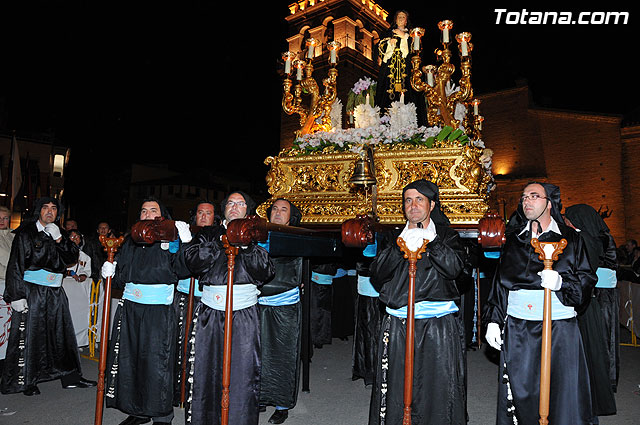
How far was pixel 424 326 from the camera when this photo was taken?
10.4 feet

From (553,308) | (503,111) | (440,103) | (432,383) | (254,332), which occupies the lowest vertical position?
(432,383)

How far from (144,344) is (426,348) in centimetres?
243

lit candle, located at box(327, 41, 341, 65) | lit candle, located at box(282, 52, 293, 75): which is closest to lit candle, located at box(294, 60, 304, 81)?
lit candle, located at box(282, 52, 293, 75)

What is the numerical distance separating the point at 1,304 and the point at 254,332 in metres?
4.21

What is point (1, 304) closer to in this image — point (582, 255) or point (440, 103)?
point (440, 103)

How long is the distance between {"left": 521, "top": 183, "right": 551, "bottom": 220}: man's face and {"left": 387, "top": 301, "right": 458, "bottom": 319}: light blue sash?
901 mm

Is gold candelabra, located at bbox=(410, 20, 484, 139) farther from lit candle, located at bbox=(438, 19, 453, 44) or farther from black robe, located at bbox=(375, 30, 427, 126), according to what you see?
black robe, located at bbox=(375, 30, 427, 126)

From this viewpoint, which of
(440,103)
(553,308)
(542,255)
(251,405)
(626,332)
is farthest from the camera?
(626,332)

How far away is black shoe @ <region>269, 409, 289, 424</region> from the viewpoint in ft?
13.0

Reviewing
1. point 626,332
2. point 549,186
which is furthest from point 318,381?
point 626,332

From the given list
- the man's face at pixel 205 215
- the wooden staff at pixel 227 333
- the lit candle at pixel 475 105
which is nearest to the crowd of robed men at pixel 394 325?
the wooden staff at pixel 227 333

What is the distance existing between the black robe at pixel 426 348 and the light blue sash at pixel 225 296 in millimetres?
1026

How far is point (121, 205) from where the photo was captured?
118 feet

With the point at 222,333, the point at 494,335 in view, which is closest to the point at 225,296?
the point at 222,333
